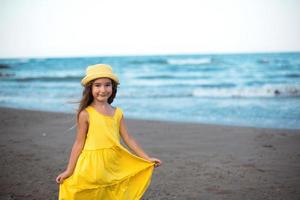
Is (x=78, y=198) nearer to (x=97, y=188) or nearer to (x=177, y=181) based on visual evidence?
(x=97, y=188)

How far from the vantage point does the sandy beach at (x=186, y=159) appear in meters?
4.26

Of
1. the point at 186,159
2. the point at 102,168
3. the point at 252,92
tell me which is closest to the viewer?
the point at 102,168

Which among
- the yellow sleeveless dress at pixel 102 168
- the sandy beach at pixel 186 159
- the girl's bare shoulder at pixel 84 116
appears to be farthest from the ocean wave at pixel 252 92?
the girl's bare shoulder at pixel 84 116

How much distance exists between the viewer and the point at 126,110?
1149 centimetres

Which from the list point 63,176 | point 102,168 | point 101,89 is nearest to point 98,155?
point 102,168

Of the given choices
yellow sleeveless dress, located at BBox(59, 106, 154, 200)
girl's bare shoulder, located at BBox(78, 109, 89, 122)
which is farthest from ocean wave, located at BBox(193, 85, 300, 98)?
girl's bare shoulder, located at BBox(78, 109, 89, 122)

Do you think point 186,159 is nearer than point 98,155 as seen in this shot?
No

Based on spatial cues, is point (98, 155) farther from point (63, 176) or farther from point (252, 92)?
point (252, 92)

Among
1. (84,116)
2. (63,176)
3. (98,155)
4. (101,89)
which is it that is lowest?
(63,176)

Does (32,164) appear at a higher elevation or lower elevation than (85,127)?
lower

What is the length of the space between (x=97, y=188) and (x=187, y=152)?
3423 mm

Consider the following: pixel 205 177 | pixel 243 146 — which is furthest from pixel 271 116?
pixel 205 177

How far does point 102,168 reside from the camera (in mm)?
2650

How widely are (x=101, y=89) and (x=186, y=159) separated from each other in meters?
3.08
